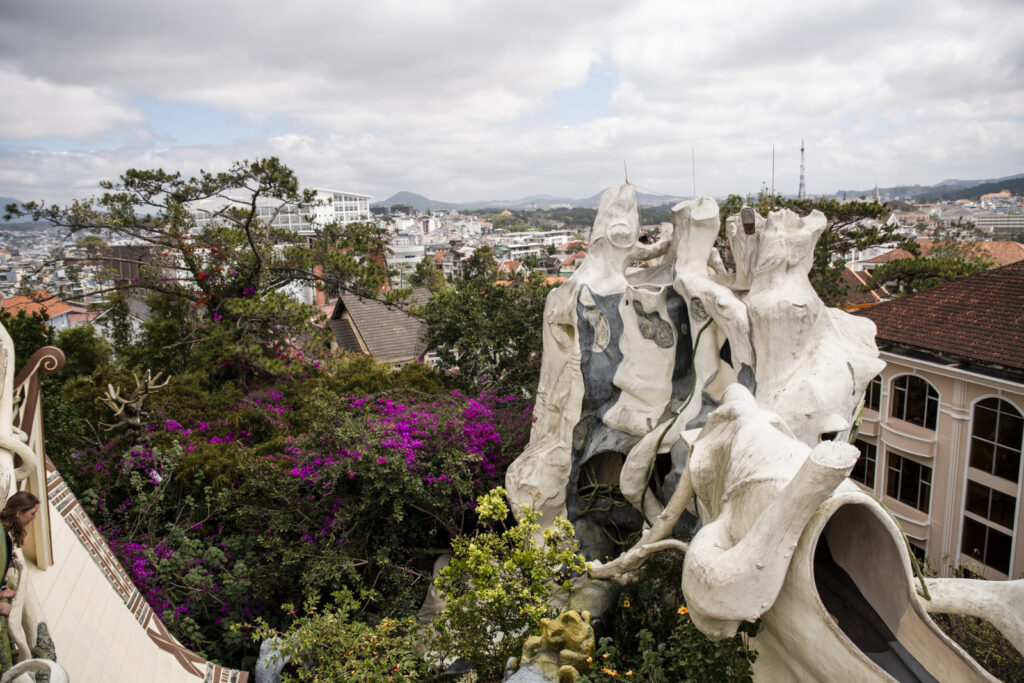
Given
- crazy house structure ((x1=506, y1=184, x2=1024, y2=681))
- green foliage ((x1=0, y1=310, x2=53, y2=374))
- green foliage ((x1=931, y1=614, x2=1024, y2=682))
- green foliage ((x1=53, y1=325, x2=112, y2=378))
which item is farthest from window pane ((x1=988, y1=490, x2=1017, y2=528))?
green foliage ((x1=53, y1=325, x2=112, y2=378))

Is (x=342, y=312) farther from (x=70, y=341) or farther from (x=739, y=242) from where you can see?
(x=739, y=242)

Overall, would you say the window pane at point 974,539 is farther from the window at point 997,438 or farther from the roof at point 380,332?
the roof at point 380,332

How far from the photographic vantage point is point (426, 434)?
9.80 metres

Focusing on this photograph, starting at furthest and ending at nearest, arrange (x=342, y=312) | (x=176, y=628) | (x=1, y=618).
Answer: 1. (x=342, y=312)
2. (x=176, y=628)
3. (x=1, y=618)

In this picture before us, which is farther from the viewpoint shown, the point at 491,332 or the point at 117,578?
the point at 491,332

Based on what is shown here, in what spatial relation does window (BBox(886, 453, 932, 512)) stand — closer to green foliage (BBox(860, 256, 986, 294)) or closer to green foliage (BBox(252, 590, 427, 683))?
green foliage (BBox(860, 256, 986, 294))

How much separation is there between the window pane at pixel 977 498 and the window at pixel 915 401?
1155 mm

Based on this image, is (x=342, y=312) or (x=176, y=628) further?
(x=342, y=312)

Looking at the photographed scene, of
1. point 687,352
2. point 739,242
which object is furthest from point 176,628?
point 739,242

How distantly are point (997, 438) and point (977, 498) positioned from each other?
121 centimetres

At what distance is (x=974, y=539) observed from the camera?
38.2ft

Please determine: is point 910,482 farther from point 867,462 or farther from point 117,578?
point 117,578

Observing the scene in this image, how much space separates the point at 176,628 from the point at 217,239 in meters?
10.2

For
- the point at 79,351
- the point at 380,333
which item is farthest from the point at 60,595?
the point at 380,333
